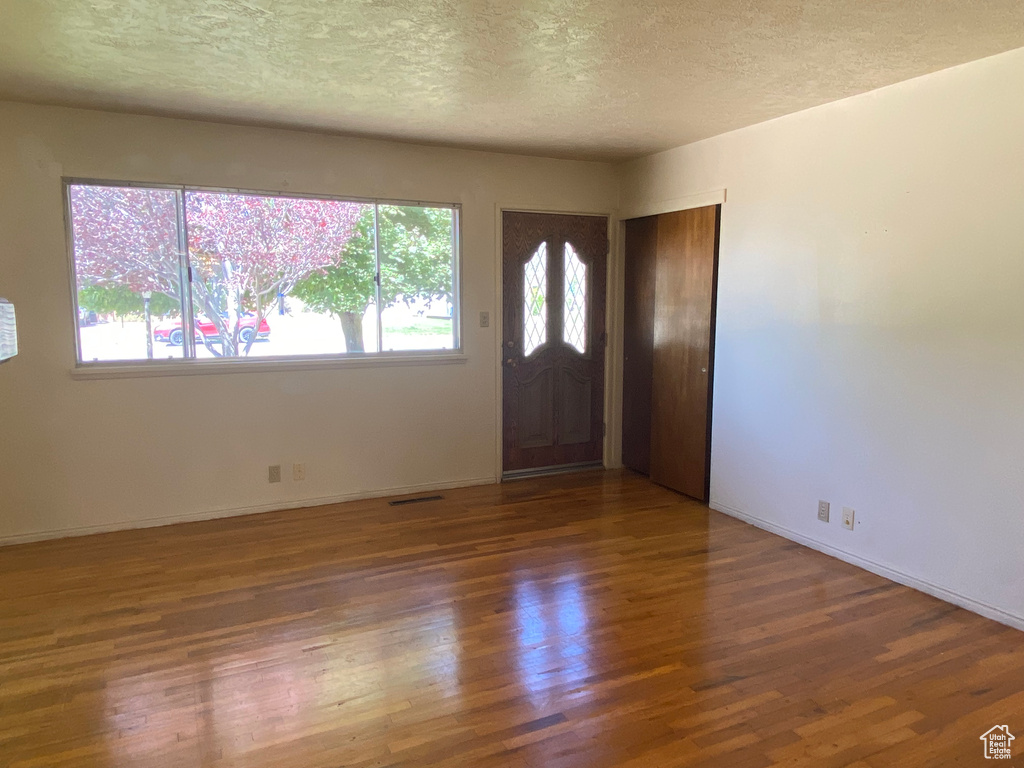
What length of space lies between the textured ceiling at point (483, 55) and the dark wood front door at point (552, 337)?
1.26 m

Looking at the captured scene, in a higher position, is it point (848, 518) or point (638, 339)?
point (638, 339)

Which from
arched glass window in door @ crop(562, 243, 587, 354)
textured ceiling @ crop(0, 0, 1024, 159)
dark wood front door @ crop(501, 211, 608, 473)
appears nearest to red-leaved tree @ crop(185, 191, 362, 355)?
textured ceiling @ crop(0, 0, 1024, 159)

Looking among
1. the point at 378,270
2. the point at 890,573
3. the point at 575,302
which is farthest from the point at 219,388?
the point at 890,573

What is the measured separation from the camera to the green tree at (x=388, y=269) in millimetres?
4414

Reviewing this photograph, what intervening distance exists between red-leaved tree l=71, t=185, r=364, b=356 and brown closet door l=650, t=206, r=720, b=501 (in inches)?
89.4

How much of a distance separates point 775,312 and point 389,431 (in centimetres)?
271

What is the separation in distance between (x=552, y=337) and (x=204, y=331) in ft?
8.31

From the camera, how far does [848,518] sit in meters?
3.52

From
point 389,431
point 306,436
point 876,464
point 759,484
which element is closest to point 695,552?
point 759,484

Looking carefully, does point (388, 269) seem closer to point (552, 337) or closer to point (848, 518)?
point (552, 337)

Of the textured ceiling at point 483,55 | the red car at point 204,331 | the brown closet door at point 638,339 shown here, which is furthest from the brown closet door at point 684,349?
the red car at point 204,331

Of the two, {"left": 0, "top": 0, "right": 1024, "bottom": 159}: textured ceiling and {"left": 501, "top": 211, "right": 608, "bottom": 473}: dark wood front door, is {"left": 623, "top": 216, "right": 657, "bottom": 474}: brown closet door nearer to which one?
{"left": 501, "top": 211, "right": 608, "bottom": 473}: dark wood front door

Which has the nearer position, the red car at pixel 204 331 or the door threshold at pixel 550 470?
the red car at pixel 204 331

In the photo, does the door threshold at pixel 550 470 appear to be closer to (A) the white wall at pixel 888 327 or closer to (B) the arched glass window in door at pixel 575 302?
(B) the arched glass window in door at pixel 575 302
